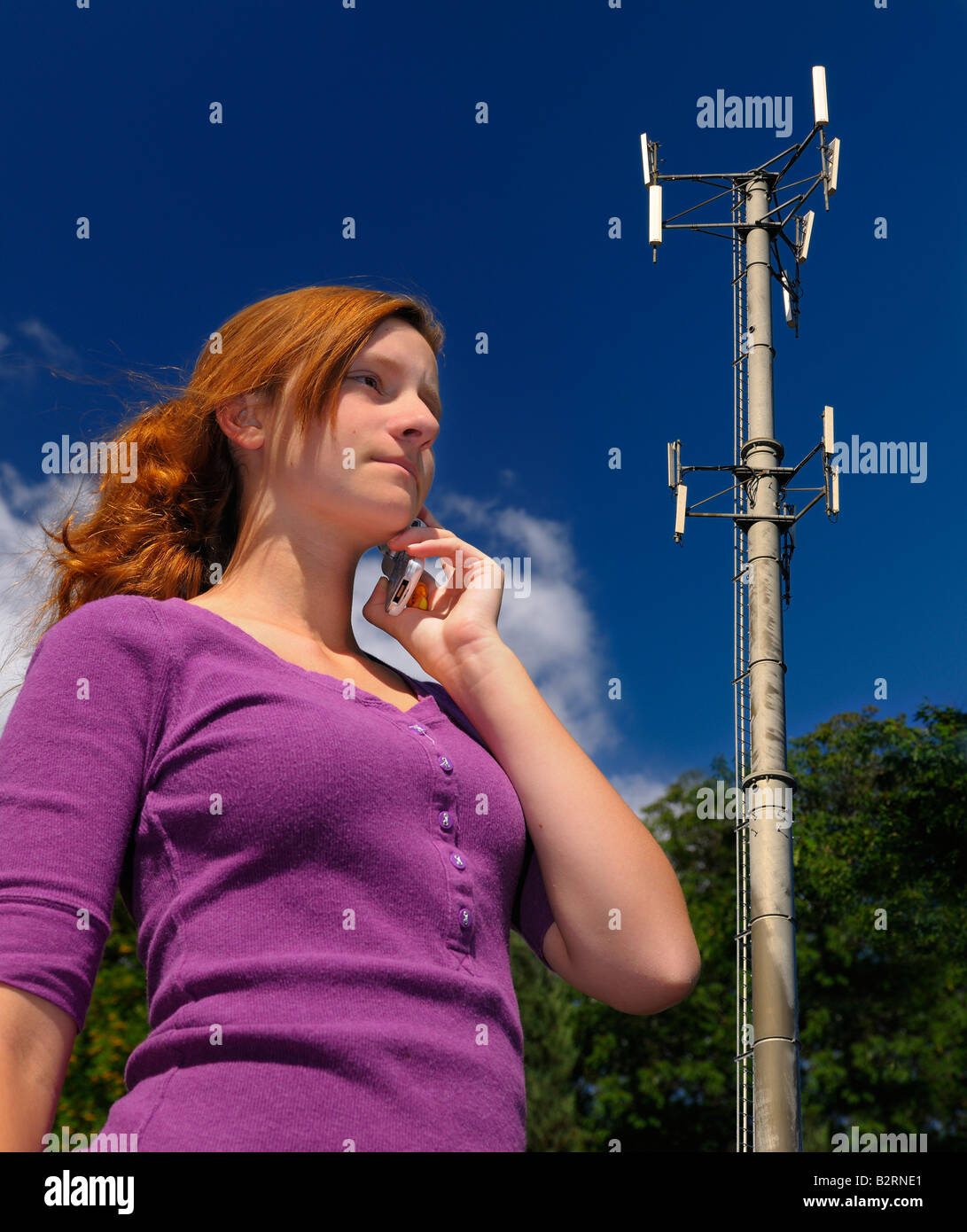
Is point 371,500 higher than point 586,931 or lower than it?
higher

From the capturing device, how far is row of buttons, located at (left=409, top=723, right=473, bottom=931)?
182 cm

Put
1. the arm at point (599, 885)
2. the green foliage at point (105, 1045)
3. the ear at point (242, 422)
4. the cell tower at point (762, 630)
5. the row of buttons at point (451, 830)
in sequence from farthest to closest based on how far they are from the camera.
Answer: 1. the green foliage at point (105, 1045)
2. the cell tower at point (762, 630)
3. the ear at point (242, 422)
4. the arm at point (599, 885)
5. the row of buttons at point (451, 830)

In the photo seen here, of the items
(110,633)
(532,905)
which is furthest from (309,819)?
(532,905)

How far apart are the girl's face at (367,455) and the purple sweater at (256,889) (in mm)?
425

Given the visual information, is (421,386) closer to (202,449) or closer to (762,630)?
(202,449)

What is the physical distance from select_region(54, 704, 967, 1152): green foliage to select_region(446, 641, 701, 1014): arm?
20.4 metres

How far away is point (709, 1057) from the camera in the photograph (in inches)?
1185

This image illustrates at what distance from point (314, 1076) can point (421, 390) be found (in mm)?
1479

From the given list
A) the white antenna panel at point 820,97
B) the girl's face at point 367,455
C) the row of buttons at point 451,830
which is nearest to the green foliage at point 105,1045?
the white antenna panel at point 820,97

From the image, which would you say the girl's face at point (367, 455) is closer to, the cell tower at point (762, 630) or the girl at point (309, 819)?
the girl at point (309, 819)

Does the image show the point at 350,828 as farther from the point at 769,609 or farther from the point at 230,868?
the point at 769,609

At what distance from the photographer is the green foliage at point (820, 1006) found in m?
24.1

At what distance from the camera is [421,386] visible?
8.21 feet

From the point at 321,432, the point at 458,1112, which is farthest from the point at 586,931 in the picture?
the point at 321,432
